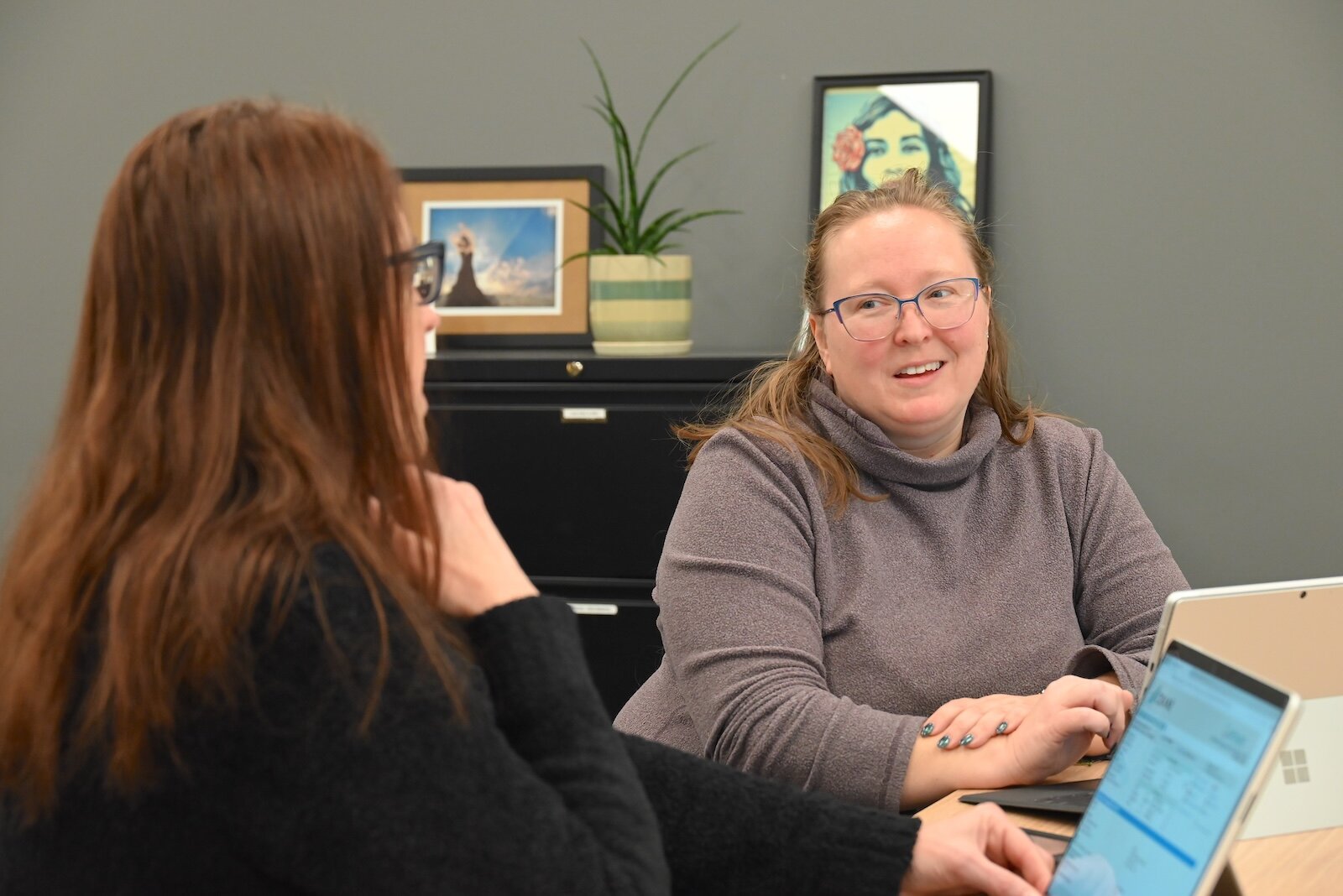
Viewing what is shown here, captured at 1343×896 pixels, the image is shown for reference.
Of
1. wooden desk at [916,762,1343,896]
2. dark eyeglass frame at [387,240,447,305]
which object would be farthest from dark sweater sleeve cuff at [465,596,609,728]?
wooden desk at [916,762,1343,896]

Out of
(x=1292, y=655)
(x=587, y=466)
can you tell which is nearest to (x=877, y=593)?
(x=1292, y=655)

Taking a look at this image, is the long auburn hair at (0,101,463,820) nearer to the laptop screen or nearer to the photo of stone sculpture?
the laptop screen

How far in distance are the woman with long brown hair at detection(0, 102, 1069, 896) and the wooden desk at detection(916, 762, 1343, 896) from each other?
448 mm

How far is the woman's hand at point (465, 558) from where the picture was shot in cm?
96

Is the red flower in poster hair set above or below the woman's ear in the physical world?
above

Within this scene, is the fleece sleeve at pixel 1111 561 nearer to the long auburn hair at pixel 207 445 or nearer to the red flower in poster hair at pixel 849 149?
the long auburn hair at pixel 207 445

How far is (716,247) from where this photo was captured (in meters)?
3.24

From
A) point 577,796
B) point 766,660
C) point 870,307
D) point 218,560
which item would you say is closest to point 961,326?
point 870,307

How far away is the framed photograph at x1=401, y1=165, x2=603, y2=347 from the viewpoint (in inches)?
129

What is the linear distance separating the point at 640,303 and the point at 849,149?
60cm

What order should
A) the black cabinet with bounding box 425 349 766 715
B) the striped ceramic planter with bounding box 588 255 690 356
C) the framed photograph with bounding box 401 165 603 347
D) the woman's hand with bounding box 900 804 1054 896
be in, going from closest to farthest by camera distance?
the woman's hand with bounding box 900 804 1054 896 < the black cabinet with bounding box 425 349 766 715 < the striped ceramic planter with bounding box 588 255 690 356 < the framed photograph with bounding box 401 165 603 347

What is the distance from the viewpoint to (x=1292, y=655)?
117cm

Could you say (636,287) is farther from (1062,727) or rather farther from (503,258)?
(1062,727)

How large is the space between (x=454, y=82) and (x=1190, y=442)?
1.89 m
